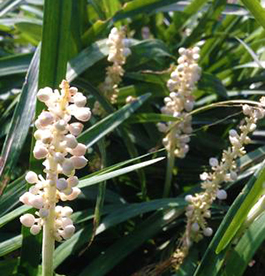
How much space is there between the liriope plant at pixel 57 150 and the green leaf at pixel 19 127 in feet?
1.07

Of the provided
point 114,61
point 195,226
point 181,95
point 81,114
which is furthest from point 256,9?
point 81,114

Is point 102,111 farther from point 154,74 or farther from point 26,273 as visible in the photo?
point 26,273

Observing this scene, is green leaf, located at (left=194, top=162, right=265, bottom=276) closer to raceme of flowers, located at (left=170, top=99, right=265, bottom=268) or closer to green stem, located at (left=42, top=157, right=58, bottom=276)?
raceme of flowers, located at (left=170, top=99, right=265, bottom=268)

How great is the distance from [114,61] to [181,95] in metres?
0.19

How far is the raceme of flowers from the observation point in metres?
1.03

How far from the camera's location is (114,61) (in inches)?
53.6

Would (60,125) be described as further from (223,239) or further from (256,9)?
(256,9)

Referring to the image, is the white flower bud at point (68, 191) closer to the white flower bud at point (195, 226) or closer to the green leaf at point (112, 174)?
the green leaf at point (112, 174)

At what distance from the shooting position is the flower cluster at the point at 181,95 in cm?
125

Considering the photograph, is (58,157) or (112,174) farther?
(112,174)

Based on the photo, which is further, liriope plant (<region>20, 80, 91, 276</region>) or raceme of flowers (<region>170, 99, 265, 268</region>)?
raceme of flowers (<region>170, 99, 265, 268</region>)

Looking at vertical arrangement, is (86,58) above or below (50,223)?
above

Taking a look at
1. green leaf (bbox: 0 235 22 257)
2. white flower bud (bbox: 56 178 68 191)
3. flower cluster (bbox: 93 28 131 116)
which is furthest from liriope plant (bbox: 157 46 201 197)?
white flower bud (bbox: 56 178 68 191)

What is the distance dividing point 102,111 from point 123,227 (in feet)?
0.93
